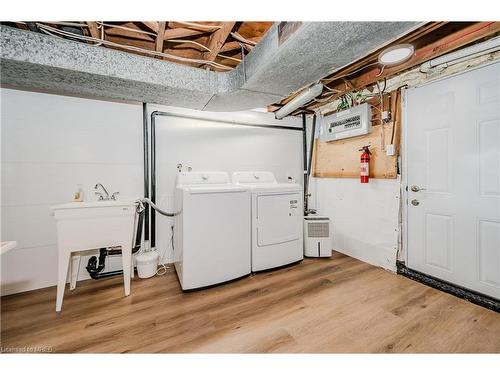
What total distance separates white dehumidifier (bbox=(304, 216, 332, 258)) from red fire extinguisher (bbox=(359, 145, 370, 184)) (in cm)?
76

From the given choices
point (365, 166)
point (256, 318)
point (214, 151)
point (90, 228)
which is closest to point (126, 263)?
point (90, 228)

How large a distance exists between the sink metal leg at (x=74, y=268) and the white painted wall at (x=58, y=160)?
0.31ft

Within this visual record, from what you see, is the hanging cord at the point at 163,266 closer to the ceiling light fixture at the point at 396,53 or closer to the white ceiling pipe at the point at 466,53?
the ceiling light fixture at the point at 396,53

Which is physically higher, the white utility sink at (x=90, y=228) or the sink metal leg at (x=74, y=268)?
the white utility sink at (x=90, y=228)

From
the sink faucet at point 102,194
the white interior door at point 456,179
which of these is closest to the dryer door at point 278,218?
the white interior door at point 456,179

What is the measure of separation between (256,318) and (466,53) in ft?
9.57

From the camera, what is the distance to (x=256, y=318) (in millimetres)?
1752

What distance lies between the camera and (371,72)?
249 cm

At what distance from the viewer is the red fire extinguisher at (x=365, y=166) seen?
109 inches

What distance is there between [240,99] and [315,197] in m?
2.25
